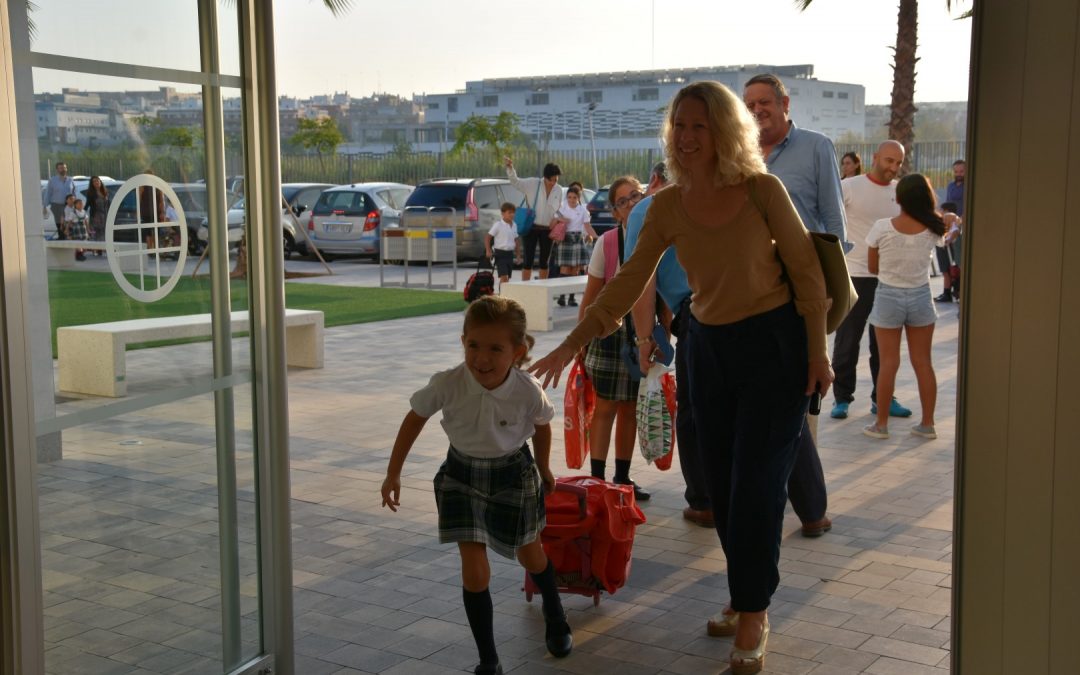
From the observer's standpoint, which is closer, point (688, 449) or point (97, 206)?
point (97, 206)

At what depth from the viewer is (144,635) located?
Result: 360 centimetres

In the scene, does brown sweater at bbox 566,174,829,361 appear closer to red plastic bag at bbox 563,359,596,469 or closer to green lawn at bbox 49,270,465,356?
green lawn at bbox 49,270,465,356

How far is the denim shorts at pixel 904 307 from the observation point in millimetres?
8414

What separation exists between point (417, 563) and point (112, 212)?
2.68 metres

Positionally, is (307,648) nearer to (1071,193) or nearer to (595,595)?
(595,595)

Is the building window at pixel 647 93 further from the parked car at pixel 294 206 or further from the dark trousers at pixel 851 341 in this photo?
the dark trousers at pixel 851 341

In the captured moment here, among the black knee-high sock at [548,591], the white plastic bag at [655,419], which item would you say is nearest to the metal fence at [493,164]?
the white plastic bag at [655,419]

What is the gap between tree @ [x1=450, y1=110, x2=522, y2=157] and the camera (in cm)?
4275

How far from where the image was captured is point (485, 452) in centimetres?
411

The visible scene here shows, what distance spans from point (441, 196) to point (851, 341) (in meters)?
17.1

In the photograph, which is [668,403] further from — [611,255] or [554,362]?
[554,362]

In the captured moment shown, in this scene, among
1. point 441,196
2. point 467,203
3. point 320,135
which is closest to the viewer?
point 467,203

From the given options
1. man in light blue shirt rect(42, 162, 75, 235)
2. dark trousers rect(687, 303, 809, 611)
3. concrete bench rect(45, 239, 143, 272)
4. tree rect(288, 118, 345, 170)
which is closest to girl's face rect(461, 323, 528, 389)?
dark trousers rect(687, 303, 809, 611)

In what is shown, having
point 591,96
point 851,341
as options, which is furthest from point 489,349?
point 591,96
